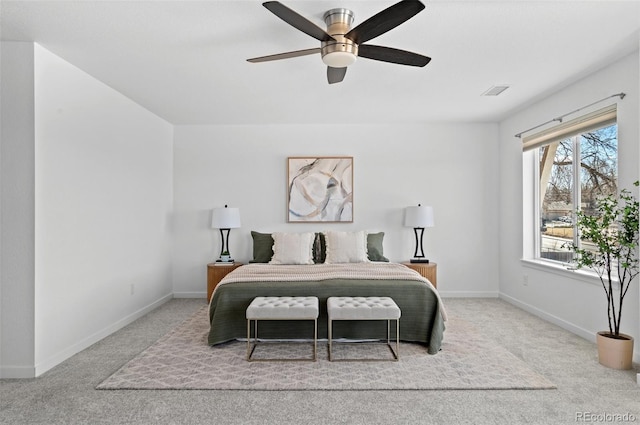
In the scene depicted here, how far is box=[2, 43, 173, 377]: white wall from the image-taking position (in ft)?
9.48

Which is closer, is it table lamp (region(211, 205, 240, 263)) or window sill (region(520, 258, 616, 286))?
window sill (region(520, 258, 616, 286))

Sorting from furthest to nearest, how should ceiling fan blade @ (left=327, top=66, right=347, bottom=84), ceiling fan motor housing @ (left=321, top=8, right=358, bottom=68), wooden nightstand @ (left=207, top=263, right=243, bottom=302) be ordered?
wooden nightstand @ (left=207, top=263, right=243, bottom=302) → ceiling fan blade @ (left=327, top=66, right=347, bottom=84) → ceiling fan motor housing @ (left=321, top=8, right=358, bottom=68)

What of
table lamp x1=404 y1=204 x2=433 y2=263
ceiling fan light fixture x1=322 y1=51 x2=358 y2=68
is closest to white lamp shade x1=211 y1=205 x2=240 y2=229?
table lamp x1=404 y1=204 x2=433 y2=263

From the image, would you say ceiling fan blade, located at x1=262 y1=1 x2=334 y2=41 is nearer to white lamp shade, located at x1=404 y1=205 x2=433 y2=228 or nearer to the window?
the window

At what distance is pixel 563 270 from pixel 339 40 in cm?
337

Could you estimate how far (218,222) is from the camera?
16.8 ft

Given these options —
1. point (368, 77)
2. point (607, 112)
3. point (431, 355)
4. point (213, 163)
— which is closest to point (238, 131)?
point (213, 163)

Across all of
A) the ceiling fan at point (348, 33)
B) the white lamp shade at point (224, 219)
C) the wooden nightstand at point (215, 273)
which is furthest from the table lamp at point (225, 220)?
the ceiling fan at point (348, 33)

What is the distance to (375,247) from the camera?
5051 mm

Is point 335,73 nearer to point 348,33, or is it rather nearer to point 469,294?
point 348,33

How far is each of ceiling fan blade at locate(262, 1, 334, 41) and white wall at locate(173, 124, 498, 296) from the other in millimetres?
3227

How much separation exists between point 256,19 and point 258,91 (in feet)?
5.10

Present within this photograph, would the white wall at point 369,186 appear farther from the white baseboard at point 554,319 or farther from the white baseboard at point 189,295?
the white baseboard at point 554,319

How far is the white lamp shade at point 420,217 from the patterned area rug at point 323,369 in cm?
185
